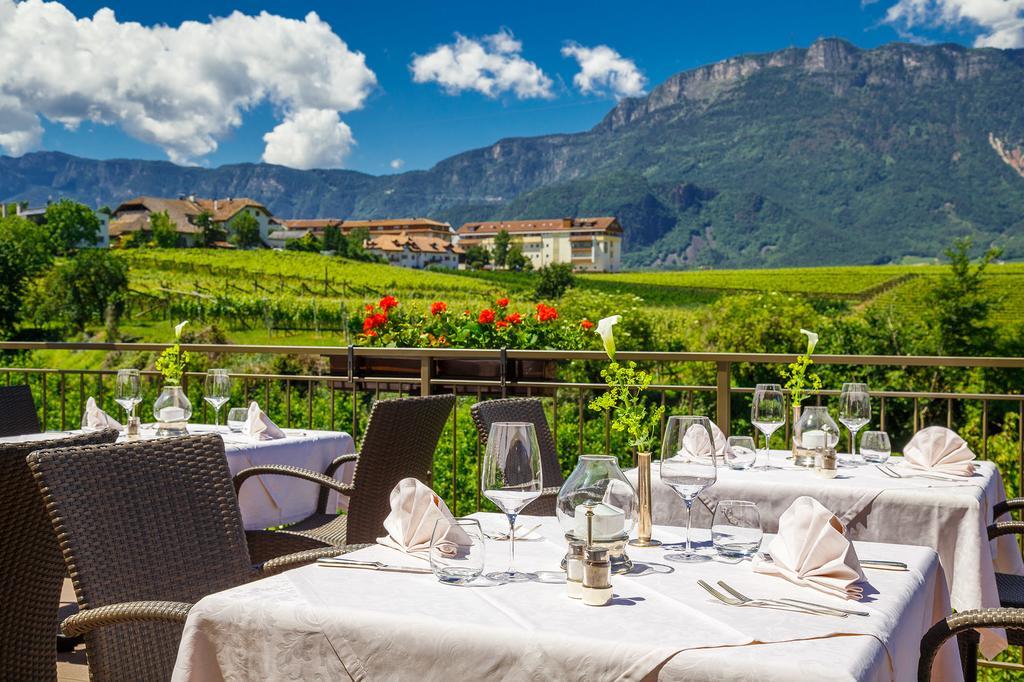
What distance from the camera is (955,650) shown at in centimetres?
179

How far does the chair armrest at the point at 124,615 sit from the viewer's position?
165 centimetres

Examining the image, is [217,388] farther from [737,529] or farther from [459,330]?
[459,330]

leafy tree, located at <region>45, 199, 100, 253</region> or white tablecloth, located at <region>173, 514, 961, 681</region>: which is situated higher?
leafy tree, located at <region>45, 199, 100, 253</region>

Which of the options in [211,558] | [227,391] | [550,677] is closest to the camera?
[550,677]

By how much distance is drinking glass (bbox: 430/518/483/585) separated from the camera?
5.24ft

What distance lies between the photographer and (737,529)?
180cm

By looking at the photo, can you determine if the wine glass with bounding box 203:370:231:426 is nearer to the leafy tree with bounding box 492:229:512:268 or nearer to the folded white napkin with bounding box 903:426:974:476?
the folded white napkin with bounding box 903:426:974:476

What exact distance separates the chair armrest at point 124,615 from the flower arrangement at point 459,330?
5.82 metres

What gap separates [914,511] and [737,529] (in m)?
1.22

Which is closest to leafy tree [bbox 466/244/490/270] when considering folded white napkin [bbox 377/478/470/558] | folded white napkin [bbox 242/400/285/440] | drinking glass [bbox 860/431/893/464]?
folded white napkin [bbox 242/400/285/440]

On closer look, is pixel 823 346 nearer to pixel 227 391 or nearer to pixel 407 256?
pixel 227 391

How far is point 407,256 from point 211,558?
4847 inches

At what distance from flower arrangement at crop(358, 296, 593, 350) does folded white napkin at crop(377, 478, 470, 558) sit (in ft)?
18.2

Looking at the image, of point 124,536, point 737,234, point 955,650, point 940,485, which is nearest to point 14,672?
point 124,536
